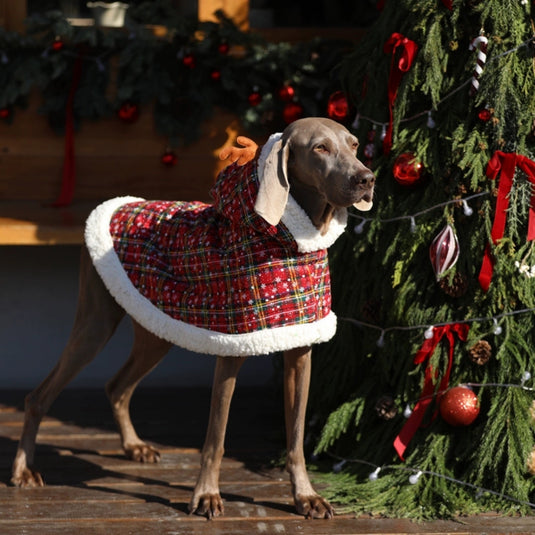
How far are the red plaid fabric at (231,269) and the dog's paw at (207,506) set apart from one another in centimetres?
56

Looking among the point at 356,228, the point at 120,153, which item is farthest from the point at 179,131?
the point at 356,228

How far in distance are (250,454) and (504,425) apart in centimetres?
109

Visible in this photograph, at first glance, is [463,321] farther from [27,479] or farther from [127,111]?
[127,111]

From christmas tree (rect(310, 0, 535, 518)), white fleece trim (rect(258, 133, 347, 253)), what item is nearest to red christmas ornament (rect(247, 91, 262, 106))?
christmas tree (rect(310, 0, 535, 518))

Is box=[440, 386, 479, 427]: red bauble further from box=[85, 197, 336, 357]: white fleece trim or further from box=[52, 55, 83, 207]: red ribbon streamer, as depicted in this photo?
box=[52, 55, 83, 207]: red ribbon streamer

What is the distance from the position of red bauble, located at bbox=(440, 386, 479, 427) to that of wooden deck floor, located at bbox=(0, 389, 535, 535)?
0.33m

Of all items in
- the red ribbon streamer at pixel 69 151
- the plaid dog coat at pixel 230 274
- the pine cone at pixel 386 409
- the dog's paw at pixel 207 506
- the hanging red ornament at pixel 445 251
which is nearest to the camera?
the plaid dog coat at pixel 230 274

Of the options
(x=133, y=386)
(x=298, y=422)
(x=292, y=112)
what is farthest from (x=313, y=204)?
(x=292, y=112)

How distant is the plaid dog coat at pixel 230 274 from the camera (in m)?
3.08

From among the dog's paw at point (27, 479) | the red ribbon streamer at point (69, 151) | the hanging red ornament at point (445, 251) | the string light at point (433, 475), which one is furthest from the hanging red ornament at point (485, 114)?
the red ribbon streamer at point (69, 151)

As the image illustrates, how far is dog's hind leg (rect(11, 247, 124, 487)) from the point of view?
11.5ft

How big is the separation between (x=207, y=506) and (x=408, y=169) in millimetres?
1336

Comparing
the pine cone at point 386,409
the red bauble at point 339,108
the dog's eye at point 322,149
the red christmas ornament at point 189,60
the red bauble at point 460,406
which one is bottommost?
the pine cone at point 386,409

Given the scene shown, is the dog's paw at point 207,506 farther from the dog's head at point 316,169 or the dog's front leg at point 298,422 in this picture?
the dog's head at point 316,169
